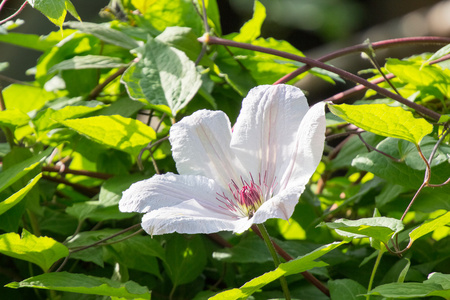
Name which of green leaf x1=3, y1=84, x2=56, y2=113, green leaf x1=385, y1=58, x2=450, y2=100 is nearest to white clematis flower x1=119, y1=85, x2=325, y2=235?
green leaf x1=385, y1=58, x2=450, y2=100

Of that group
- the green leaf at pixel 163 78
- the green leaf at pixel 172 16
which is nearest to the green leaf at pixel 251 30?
the green leaf at pixel 172 16

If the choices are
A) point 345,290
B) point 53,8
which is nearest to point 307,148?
point 345,290

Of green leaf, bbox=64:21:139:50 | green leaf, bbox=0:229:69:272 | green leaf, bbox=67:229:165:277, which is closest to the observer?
green leaf, bbox=0:229:69:272

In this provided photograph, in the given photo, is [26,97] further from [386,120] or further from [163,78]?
[386,120]

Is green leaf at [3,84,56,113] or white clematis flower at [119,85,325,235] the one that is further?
green leaf at [3,84,56,113]

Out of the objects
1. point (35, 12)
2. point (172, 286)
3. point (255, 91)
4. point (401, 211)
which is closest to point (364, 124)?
point (255, 91)

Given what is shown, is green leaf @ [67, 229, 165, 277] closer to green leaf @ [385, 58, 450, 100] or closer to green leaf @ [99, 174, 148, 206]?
green leaf @ [99, 174, 148, 206]

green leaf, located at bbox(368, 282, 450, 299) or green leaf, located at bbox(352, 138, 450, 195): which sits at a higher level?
green leaf, located at bbox(352, 138, 450, 195)
